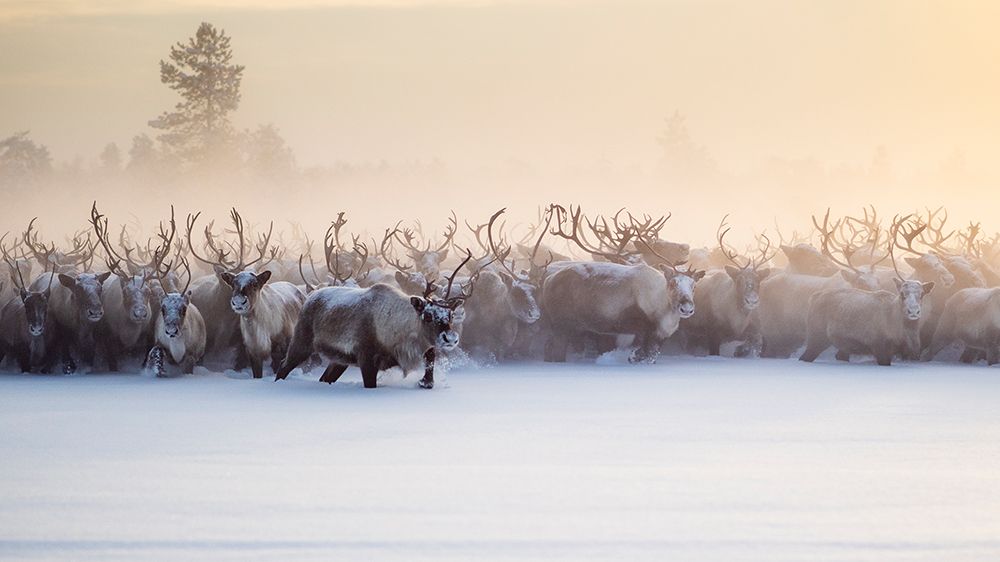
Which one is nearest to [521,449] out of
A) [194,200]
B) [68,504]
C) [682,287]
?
[68,504]

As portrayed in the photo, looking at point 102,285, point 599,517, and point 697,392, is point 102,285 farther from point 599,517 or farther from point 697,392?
point 599,517

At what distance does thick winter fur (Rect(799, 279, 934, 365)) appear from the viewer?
1517cm

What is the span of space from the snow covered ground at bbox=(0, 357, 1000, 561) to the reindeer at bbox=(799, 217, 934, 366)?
2.11 meters

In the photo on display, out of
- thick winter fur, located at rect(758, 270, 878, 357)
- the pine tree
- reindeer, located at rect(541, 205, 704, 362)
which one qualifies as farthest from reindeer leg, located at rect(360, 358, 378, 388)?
the pine tree

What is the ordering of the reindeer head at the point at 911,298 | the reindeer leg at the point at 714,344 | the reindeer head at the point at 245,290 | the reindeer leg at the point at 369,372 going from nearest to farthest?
the reindeer leg at the point at 369,372, the reindeer head at the point at 245,290, the reindeer head at the point at 911,298, the reindeer leg at the point at 714,344

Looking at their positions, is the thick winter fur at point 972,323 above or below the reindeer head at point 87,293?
above

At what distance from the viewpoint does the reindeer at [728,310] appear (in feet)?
53.8

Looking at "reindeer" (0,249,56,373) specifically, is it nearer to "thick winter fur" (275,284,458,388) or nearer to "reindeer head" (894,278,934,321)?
"thick winter fur" (275,284,458,388)

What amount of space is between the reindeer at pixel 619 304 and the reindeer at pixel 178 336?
4.13m

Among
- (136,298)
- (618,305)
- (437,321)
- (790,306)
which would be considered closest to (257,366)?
(136,298)

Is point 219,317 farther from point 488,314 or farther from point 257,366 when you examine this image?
point 488,314

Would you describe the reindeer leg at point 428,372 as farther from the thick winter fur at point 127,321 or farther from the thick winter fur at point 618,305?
the thick winter fur at point 618,305

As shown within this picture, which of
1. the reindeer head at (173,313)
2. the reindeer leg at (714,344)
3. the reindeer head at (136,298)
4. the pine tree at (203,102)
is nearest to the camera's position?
the reindeer head at (173,313)

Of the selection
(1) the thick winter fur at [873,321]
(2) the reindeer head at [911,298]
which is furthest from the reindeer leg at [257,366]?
(2) the reindeer head at [911,298]
